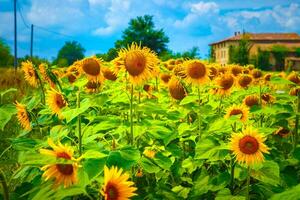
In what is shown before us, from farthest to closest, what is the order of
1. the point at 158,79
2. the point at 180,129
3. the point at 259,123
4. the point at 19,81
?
the point at 19,81
the point at 158,79
the point at 259,123
the point at 180,129

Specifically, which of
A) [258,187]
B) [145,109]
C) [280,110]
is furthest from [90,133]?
[280,110]

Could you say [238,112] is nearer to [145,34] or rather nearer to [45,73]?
[45,73]

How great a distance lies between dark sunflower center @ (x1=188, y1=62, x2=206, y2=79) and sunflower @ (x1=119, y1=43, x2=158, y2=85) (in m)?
0.94

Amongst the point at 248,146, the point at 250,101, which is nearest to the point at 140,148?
the point at 248,146

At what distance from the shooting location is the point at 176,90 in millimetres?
3957

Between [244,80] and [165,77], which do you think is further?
[244,80]

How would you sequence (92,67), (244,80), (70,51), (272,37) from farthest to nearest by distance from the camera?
(70,51), (272,37), (244,80), (92,67)

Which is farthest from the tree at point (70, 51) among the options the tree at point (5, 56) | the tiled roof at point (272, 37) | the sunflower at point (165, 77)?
the sunflower at point (165, 77)

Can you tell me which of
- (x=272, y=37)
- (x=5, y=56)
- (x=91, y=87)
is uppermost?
(x=272, y=37)

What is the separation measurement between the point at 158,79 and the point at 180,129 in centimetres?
192

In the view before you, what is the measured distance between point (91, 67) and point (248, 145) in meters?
1.54

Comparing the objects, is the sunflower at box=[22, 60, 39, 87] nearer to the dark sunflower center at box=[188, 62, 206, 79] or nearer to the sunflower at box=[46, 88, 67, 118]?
the sunflower at box=[46, 88, 67, 118]

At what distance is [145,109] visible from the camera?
311cm

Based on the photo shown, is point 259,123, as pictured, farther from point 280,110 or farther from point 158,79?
point 158,79
